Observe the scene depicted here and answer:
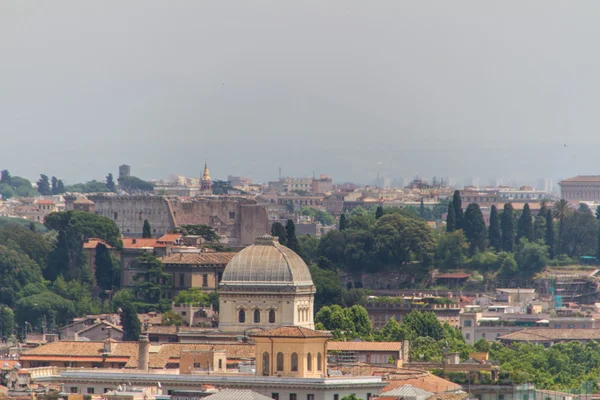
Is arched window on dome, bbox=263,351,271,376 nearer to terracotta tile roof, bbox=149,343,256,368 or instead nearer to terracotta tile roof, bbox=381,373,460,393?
terracotta tile roof, bbox=381,373,460,393

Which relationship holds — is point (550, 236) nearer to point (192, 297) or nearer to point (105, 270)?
point (105, 270)

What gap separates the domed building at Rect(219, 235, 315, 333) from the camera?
95.9 metres

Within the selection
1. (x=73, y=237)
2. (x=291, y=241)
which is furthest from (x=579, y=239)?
(x=291, y=241)

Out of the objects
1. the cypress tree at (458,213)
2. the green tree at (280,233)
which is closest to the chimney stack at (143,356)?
the green tree at (280,233)

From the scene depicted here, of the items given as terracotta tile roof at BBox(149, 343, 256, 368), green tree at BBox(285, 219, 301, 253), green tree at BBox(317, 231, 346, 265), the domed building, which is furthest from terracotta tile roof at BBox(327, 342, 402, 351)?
green tree at BBox(317, 231, 346, 265)

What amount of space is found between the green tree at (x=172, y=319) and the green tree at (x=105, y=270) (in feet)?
83.0

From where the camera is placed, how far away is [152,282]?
131375 mm

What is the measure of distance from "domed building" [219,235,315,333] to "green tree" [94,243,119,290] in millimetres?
43026

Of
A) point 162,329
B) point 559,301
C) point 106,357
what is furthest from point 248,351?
point 559,301

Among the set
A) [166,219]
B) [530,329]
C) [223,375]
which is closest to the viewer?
[223,375]

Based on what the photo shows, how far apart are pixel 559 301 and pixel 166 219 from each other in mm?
49602

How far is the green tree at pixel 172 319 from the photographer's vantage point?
111312 millimetres

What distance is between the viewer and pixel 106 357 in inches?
3482

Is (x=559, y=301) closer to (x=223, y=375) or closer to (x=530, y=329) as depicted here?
(x=530, y=329)
